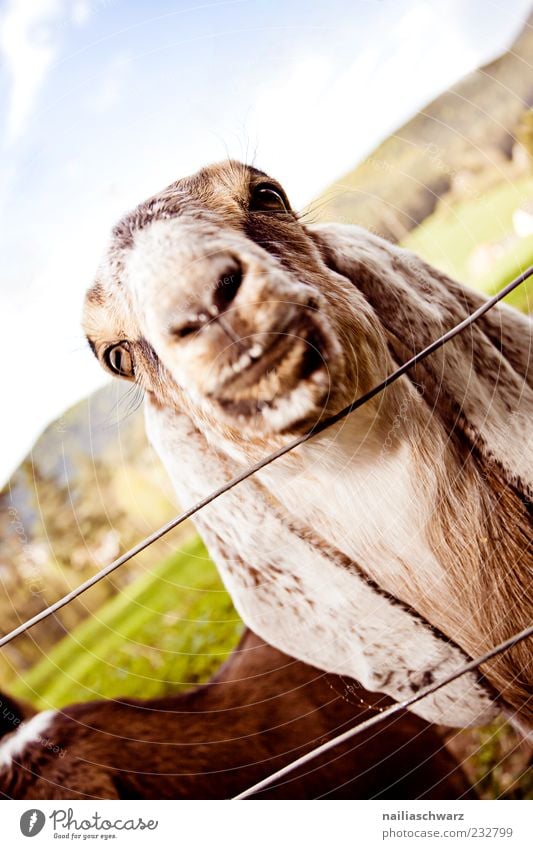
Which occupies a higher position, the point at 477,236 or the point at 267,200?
the point at 267,200

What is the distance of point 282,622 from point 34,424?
1.52ft

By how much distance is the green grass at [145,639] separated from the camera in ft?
3.17

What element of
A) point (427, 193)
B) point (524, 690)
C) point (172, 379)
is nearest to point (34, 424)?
point (172, 379)

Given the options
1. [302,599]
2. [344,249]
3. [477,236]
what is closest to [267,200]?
[344,249]

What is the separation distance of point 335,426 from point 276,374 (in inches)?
4.6

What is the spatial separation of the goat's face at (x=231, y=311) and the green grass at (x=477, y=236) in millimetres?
203

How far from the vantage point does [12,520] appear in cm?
96

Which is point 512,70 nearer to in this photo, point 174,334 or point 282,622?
point 174,334

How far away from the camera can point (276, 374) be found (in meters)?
0.77

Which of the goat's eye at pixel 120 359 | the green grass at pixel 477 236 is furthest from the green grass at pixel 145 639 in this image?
the green grass at pixel 477 236

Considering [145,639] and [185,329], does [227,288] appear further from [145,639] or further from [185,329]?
[145,639]

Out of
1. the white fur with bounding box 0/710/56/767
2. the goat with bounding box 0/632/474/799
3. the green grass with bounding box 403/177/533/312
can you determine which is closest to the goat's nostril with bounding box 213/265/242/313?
the green grass with bounding box 403/177/533/312

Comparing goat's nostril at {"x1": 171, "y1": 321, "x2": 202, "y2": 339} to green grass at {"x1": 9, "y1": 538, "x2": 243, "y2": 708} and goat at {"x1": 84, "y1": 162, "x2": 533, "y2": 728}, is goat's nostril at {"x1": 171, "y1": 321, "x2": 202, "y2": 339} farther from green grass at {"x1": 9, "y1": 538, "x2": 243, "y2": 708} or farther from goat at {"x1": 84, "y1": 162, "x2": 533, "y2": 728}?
green grass at {"x1": 9, "y1": 538, "x2": 243, "y2": 708}

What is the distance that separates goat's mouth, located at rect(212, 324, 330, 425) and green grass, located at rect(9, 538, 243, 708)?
280 mm
